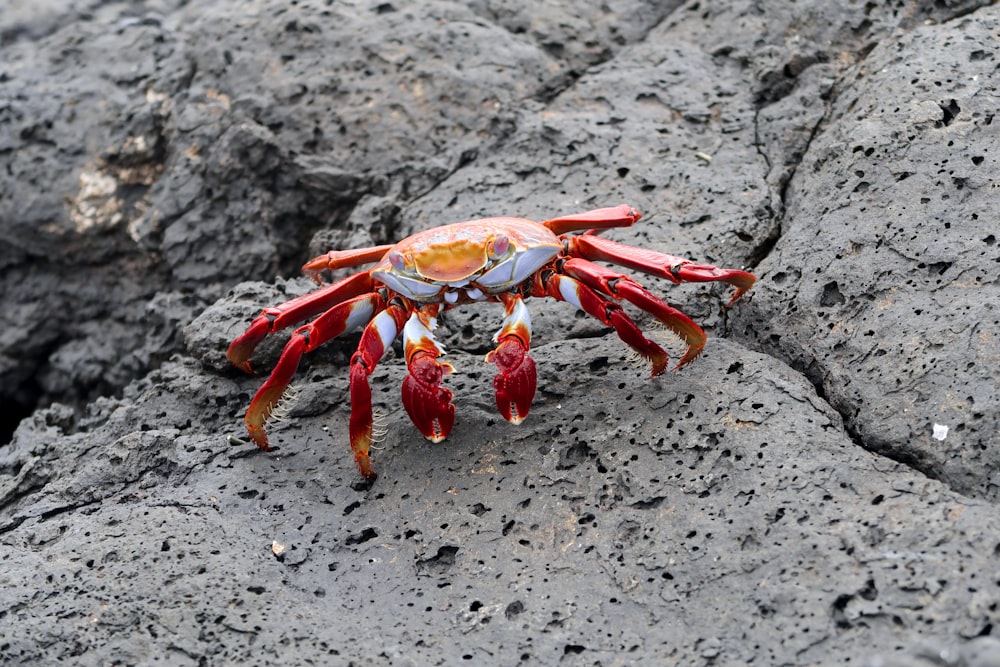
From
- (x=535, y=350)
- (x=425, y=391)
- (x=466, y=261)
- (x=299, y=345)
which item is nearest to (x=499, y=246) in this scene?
(x=466, y=261)

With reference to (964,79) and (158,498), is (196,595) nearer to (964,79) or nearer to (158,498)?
(158,498)

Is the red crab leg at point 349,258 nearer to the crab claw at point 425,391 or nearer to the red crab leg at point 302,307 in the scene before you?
the red crab leg at point 302,307

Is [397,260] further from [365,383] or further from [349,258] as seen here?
[349,258]

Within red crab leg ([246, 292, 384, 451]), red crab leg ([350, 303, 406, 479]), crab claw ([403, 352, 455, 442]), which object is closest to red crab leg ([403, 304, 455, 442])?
crab claw ([403, 352, 455, 442])

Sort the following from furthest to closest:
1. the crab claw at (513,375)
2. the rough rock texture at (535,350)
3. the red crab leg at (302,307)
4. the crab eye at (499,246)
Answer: the red crab leg at (302,307) → the crab eye at (499,246) → the crab claw at (513,375) → the rough rock texture at (535,350)

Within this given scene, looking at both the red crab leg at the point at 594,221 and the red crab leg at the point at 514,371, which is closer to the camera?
the red crab leg at the point at 514,371

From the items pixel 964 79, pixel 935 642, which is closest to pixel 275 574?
pixel 935 642

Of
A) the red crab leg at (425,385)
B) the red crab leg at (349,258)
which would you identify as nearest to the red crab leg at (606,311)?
the red crab leg at (425,385)
